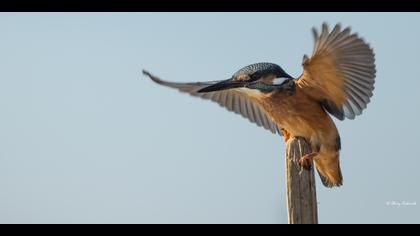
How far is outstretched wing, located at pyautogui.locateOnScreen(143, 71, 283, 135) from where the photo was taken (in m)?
6.61

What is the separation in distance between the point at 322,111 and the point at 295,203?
2.00 metres

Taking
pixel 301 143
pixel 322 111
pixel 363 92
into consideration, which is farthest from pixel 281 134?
pixel 301 143

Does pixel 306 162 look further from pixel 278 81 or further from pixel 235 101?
pixel 235 101

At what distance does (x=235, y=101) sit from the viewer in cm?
677

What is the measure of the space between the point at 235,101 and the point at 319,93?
1045 mm

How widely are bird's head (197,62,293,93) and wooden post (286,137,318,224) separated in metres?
1.53

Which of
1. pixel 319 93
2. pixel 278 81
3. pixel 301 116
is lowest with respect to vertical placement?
pixel 301 116

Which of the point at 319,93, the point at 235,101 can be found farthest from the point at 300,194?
the point at 235,101

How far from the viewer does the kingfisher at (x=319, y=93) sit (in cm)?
576

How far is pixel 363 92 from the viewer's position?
235 inches

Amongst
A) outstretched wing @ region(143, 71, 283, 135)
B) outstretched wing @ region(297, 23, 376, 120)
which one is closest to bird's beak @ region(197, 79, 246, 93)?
outstretched wing @ region(143, 71, 283, 135)

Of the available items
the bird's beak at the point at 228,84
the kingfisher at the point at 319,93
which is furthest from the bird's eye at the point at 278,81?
the bird's beak at the point at 228,84

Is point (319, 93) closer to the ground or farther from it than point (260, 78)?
closer to the ground
